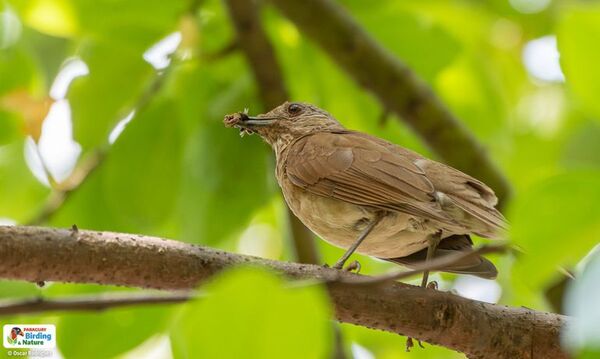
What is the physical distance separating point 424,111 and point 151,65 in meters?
1.78

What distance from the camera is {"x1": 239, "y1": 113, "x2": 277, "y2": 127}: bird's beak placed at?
4559mm

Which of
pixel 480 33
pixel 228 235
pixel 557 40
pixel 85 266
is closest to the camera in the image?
pixel 557 40

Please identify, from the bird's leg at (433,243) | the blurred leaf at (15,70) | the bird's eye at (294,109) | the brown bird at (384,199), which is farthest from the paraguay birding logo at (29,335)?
the bird's eye at (294,109)

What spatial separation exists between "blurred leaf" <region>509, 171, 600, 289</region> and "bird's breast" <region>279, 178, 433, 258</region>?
8.74ft

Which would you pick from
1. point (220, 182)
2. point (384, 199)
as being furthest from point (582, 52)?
point (220, 182)

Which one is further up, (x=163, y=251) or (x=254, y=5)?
(x=254, y=5)

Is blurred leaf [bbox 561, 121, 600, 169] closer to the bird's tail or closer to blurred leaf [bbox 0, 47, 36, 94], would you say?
the bird's tail

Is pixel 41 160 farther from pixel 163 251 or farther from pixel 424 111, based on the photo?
pixel 424 111

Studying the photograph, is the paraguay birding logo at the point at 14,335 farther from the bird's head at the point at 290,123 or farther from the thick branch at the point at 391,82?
the thick branch at the point at 391,82

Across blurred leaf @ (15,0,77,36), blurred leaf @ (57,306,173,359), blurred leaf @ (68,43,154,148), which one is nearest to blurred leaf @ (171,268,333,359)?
blurred leaf @ (57,306,173,359)

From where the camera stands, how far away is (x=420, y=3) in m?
6.30

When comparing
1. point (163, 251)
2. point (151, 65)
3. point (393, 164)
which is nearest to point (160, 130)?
point (151, 65)

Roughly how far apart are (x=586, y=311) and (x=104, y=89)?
3.58 meters

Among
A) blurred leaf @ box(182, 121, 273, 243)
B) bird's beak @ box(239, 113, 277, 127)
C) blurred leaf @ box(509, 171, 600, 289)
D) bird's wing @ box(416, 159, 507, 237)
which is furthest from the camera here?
bird's beak @ box(239, 113, 277, 127)
